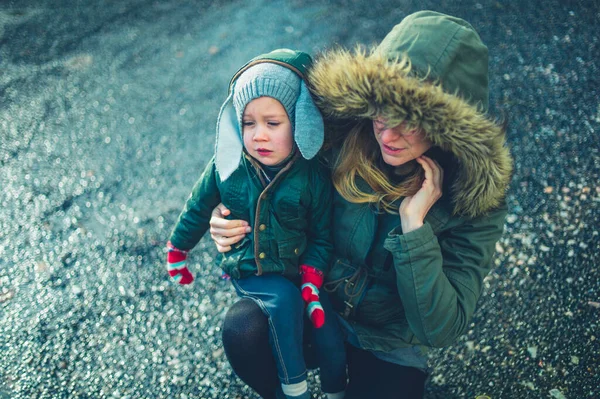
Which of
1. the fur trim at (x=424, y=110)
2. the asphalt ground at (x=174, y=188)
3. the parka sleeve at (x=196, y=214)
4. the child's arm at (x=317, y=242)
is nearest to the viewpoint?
the fur trim at (x=424, y=110)

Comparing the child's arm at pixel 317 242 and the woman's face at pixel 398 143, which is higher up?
the woman's face at pixel 398 143

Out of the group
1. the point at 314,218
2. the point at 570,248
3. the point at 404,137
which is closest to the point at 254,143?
the point at 314,218

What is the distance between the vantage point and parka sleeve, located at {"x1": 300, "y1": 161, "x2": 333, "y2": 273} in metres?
2.21

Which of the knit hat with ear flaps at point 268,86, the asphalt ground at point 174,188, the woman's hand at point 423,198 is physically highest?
the knit hat with ear flaps at point 268,86

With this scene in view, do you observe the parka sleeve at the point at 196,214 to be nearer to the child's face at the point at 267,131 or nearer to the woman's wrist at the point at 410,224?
the child's face at the point at 267,131

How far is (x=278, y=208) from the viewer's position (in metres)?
2.17

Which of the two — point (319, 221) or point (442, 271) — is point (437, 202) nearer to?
point (442, 271)

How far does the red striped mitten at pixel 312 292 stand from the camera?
2.14 meters

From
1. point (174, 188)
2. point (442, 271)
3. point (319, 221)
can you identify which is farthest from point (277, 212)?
point (174, 188)

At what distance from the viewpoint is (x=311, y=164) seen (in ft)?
7.28

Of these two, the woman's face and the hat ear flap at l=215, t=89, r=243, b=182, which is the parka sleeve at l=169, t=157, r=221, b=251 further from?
the woman's face

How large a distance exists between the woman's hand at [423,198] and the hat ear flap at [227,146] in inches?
27.6

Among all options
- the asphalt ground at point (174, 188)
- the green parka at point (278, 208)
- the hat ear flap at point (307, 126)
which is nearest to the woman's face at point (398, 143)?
the hat ear flap at point (307, 126)

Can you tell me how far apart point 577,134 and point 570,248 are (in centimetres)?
102
